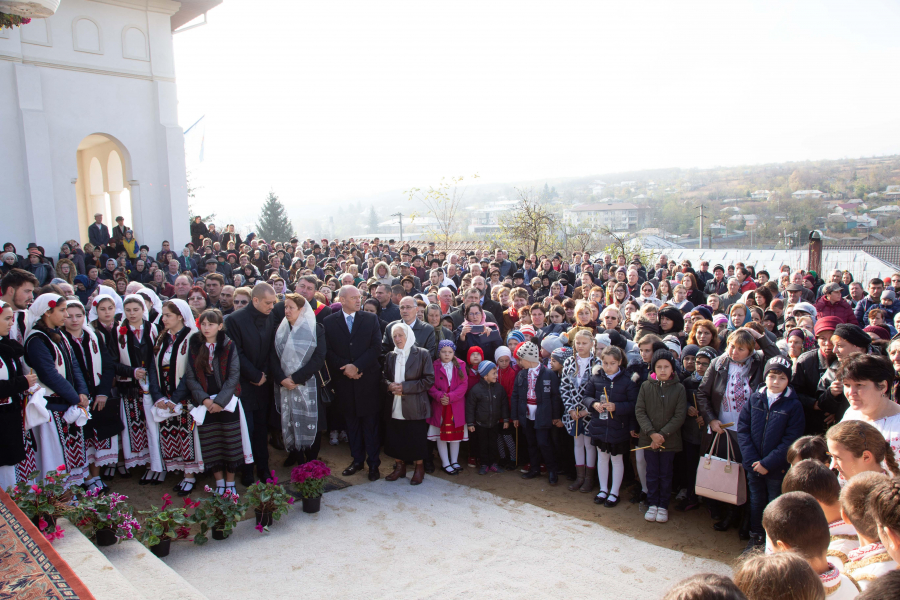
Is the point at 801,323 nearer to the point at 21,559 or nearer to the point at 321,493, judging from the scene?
the point at 321,493

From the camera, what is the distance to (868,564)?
2336mm

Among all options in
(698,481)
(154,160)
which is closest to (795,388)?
(698,481)

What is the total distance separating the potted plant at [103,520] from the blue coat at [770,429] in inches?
202

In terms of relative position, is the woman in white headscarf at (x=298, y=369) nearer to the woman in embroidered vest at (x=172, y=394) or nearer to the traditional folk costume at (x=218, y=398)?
the traditional folk costume at (x=218, y=398)

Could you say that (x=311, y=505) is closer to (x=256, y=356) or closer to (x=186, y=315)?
(x=256, y=356)

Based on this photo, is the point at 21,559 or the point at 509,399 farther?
the point at 509,399

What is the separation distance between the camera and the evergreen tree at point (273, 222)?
52406mm

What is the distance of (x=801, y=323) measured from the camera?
20.4 ft

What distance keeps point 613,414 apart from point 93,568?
14.8 feet

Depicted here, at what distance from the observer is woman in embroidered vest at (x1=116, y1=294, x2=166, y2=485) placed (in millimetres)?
5742

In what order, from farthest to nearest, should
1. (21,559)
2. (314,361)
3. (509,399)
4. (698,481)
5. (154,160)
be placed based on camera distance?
(154,160)
(509,399)
(314,361)
(698,481)
(21,559)

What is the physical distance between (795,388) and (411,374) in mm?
3768

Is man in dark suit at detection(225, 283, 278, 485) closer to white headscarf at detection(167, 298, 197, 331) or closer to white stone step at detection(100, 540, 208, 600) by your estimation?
white headscarf at detection(167, 298, 197, 331)

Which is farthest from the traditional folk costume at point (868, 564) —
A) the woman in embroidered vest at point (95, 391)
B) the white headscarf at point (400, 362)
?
the woman in embroidered vest at point (95, 391)
